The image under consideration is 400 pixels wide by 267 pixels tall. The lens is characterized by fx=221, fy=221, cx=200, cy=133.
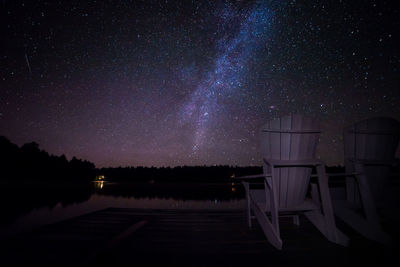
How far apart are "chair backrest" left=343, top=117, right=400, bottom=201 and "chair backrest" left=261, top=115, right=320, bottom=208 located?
2.72 feet

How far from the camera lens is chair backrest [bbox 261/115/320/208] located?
2.91 m

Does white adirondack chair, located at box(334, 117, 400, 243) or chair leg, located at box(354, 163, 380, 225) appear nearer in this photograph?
chair leg, located at box(354, 163, 380, 225)

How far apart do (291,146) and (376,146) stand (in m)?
1.47

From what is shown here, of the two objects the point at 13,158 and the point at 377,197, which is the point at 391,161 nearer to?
the point at 377,197

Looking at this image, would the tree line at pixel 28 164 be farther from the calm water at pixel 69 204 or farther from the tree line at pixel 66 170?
the calm water at pixel 69 204

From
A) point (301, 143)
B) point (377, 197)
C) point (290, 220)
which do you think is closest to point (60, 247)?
point (301, 143)

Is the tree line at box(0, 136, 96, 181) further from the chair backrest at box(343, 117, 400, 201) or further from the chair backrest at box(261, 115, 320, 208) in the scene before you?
the chair backrest at box(343, 117, 400, 201)

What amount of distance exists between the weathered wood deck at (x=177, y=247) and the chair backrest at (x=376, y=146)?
3.03 feet

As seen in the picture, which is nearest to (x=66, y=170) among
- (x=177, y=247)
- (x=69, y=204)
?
(x=69, y=204)

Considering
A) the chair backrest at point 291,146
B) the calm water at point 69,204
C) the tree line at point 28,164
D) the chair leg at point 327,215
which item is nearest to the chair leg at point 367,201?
the chair leg at point 327,215

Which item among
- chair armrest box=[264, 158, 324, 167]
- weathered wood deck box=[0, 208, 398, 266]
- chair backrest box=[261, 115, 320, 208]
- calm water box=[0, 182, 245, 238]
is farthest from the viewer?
calm water box=[0, 182, 245, 238]

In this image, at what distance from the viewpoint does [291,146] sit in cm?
291

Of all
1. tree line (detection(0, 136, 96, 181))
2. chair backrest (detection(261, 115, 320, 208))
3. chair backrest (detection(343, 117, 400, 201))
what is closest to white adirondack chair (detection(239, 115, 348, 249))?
chair backrest (detection(261, 115, 320, 208))

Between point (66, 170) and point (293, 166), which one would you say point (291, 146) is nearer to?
point (293, 166)
